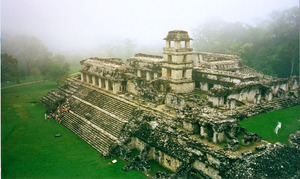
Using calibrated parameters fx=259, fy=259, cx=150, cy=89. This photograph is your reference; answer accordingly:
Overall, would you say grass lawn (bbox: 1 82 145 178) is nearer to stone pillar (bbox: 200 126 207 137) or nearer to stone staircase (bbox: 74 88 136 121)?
stone staircase (bbox: 74 88 136 121)

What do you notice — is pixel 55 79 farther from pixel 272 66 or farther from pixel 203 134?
pixel 272 66

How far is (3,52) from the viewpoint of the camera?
25.0m

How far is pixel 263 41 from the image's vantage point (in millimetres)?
36719

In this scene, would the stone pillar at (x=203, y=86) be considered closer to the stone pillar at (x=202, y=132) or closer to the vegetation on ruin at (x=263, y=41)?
the stone pillar at (x=202, y=132)

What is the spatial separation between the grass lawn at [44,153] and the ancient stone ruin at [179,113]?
706 millimetres

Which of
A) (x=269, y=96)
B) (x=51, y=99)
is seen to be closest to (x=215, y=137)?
(x=269, y=96)

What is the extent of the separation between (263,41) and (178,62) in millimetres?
23155

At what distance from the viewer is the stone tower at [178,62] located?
1877cm

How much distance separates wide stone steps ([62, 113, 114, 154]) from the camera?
14783 millimetres

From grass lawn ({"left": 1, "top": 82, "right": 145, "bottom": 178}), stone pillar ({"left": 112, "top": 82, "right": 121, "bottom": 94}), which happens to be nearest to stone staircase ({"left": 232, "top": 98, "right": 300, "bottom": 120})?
grass lawn ({"left": 1, "top": 82, "right": 145, "bottom": 178})

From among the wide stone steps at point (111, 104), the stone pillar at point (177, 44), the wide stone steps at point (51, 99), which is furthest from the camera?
the wide stone steps at point (51, 99)

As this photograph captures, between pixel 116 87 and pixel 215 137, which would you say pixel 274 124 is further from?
pixel 116 87

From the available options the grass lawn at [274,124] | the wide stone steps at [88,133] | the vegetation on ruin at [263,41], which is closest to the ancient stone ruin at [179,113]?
the wide stone steps at [88,133]

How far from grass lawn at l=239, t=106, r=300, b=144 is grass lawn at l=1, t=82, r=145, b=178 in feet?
21.6
